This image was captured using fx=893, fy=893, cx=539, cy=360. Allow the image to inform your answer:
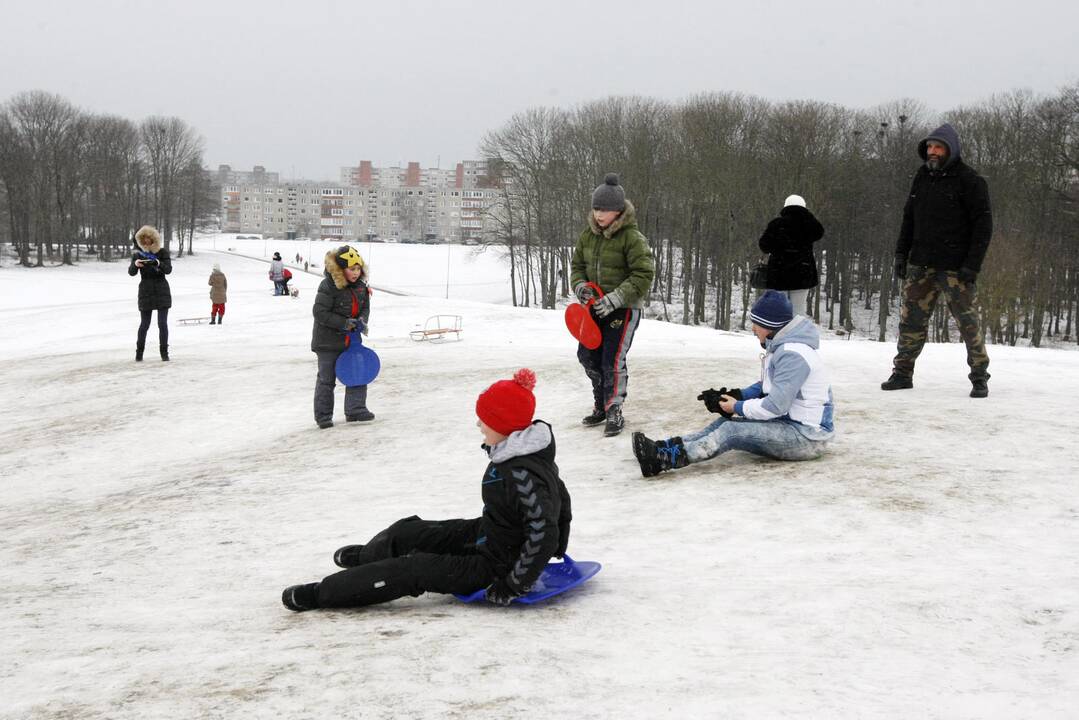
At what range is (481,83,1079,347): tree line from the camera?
144 ft

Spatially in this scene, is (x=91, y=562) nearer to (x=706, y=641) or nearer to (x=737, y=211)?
(x=706, y=641)

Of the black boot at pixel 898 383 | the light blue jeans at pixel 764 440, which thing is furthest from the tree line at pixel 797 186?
the light blue jeans at pixel 764 440

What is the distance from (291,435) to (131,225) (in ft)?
265

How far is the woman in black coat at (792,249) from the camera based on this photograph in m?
9.30

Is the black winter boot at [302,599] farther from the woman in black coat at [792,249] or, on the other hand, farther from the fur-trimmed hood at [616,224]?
the woman in black coat at [792,249]

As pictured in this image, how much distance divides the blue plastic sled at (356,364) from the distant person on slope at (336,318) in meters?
0.06

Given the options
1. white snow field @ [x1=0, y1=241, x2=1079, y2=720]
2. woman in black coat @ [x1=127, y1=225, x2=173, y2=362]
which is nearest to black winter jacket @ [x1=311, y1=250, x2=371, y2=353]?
white snow field @ [x1=0, y1=241, x2=1079, y2=720]

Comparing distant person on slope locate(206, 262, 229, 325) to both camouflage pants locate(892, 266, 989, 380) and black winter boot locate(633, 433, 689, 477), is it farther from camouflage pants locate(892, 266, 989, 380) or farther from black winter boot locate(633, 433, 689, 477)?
black winter boot locate(633, 433, 689, 477)

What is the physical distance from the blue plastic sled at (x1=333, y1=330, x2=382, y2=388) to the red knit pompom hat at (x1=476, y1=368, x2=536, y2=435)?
6202 millimetres

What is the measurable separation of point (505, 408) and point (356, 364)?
6.44 metres

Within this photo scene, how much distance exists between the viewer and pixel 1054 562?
4465 mm

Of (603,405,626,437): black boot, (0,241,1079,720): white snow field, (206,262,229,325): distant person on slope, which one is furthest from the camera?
(206,262,229,325): distant person on slope

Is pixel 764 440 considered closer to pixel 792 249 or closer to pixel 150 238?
pixel 792 249

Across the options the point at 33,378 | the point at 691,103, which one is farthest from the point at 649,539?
the point at 691,103
